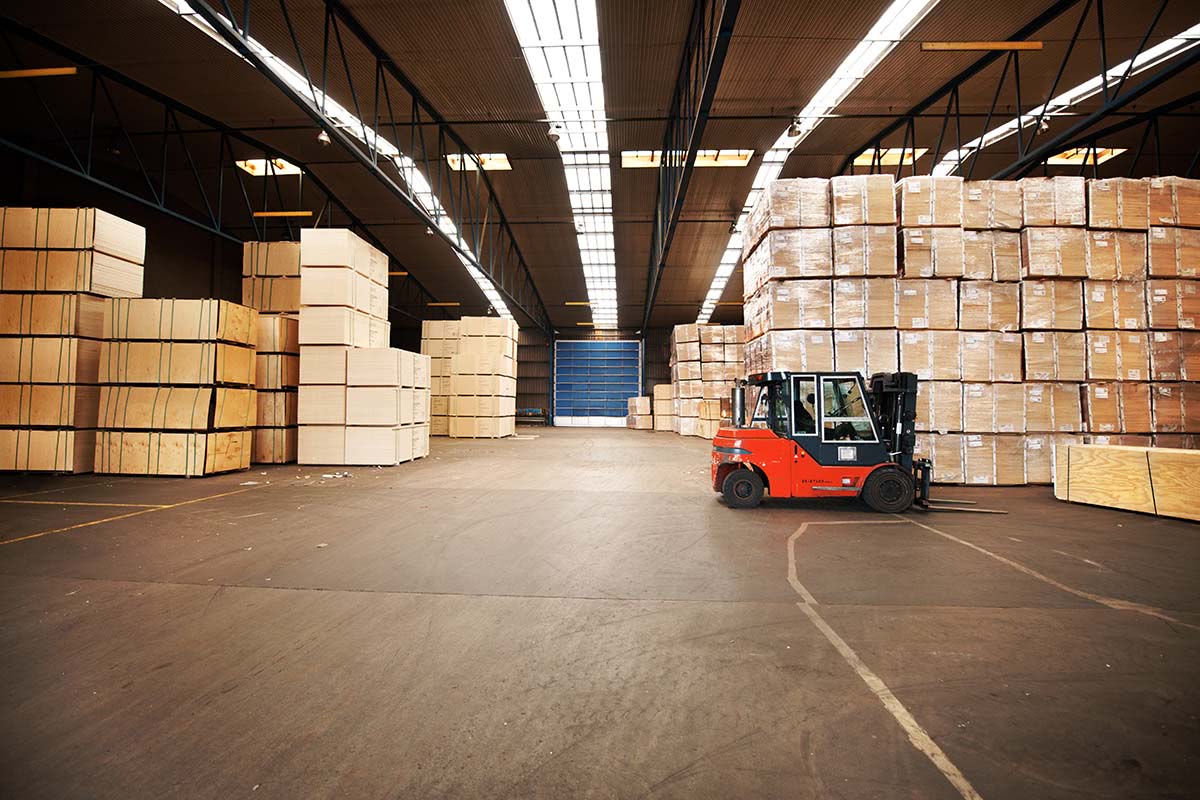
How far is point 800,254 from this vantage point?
8.05 m

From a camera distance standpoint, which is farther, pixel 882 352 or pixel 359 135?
pixel 359 135

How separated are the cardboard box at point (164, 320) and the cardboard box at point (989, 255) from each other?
40.8ft

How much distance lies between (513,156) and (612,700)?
14901 millimetres

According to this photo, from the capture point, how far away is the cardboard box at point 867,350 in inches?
317

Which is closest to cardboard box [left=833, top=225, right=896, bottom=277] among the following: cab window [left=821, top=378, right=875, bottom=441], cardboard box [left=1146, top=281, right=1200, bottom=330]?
cab window [left=821, top=378, right=875, bottom=441]

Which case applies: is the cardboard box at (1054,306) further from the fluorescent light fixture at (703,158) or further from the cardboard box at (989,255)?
the fluorescent light fixture at (703,158)

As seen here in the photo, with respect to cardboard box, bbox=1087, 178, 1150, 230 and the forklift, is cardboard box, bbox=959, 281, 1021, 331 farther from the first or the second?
the forklift

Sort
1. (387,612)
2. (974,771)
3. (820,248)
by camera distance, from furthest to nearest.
A: 1. (820,248)
2. (387,612)
3. (974,771)

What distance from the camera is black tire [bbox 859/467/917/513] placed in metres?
6.36

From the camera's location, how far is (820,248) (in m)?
8.03

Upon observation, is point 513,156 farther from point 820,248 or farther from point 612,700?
point 612,700

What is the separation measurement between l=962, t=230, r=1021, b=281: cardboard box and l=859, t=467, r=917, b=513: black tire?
4.07 m

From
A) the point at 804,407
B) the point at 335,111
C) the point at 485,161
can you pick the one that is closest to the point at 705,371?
the point at 485,161

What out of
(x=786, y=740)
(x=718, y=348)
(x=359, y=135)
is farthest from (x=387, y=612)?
(x=718, y=348)
